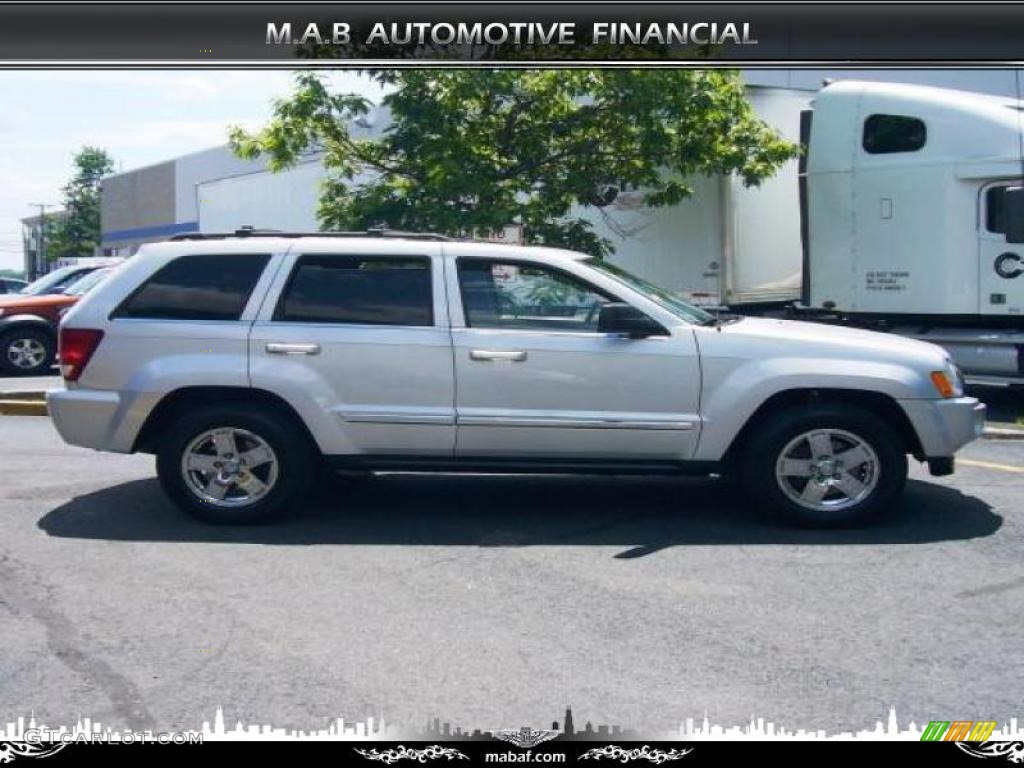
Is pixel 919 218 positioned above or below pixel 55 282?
above

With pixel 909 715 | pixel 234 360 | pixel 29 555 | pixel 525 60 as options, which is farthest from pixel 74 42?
pixel 909 715

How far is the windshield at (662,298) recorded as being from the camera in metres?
6.95

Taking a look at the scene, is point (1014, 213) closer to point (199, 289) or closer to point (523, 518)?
point (523, 518)

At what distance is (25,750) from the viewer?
3.92 meters

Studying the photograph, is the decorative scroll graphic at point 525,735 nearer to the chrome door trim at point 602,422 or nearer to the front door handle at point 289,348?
the chrome door trim at point 602,422

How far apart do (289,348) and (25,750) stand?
3.25m

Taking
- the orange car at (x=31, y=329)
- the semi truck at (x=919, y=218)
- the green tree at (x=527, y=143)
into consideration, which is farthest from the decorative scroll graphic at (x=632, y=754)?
the orange car at (x=31, y=329)

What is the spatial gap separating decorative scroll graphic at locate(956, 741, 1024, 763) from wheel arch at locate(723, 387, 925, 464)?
117 inches

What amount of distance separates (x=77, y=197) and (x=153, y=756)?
2467 inches

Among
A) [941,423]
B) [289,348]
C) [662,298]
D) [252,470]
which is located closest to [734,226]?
[662,298]

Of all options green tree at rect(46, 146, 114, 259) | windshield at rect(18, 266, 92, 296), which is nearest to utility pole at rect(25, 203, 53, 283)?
green tree at rect(46, 146, 114, 259)

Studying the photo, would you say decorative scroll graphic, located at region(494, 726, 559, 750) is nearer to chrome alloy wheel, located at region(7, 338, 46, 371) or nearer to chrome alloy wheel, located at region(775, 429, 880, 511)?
chrome alloy wheel, located at region(775, 429, 880, 511)

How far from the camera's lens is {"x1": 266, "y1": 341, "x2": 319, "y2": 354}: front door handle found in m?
6.82

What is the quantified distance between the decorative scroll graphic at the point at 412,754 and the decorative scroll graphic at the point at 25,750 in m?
1.03
